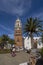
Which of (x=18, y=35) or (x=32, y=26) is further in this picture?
(x=18, y=35)

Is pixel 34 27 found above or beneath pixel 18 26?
beneath

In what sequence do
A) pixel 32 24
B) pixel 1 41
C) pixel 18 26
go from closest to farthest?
pixel 32 24, pixel 1 41, pixel 18 26

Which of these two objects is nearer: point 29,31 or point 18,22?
point 29,31

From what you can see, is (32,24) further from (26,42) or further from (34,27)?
(26,42)

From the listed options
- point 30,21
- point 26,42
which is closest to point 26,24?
point 30,21

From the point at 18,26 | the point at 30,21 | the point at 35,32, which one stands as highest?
the point at 18,26

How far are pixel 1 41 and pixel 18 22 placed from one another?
148ft

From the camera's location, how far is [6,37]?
84.7 meters

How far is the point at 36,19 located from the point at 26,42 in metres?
89.6

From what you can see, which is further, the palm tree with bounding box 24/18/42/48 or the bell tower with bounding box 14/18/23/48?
the bell tower with bounding box 14/18/23/48

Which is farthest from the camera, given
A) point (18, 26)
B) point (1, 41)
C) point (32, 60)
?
point (18, 26)

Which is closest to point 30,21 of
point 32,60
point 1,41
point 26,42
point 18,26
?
point 32,60

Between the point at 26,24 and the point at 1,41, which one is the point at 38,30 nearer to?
the point at 26,24

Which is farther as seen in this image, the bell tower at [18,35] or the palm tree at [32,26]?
the bell tower at [18,35]
